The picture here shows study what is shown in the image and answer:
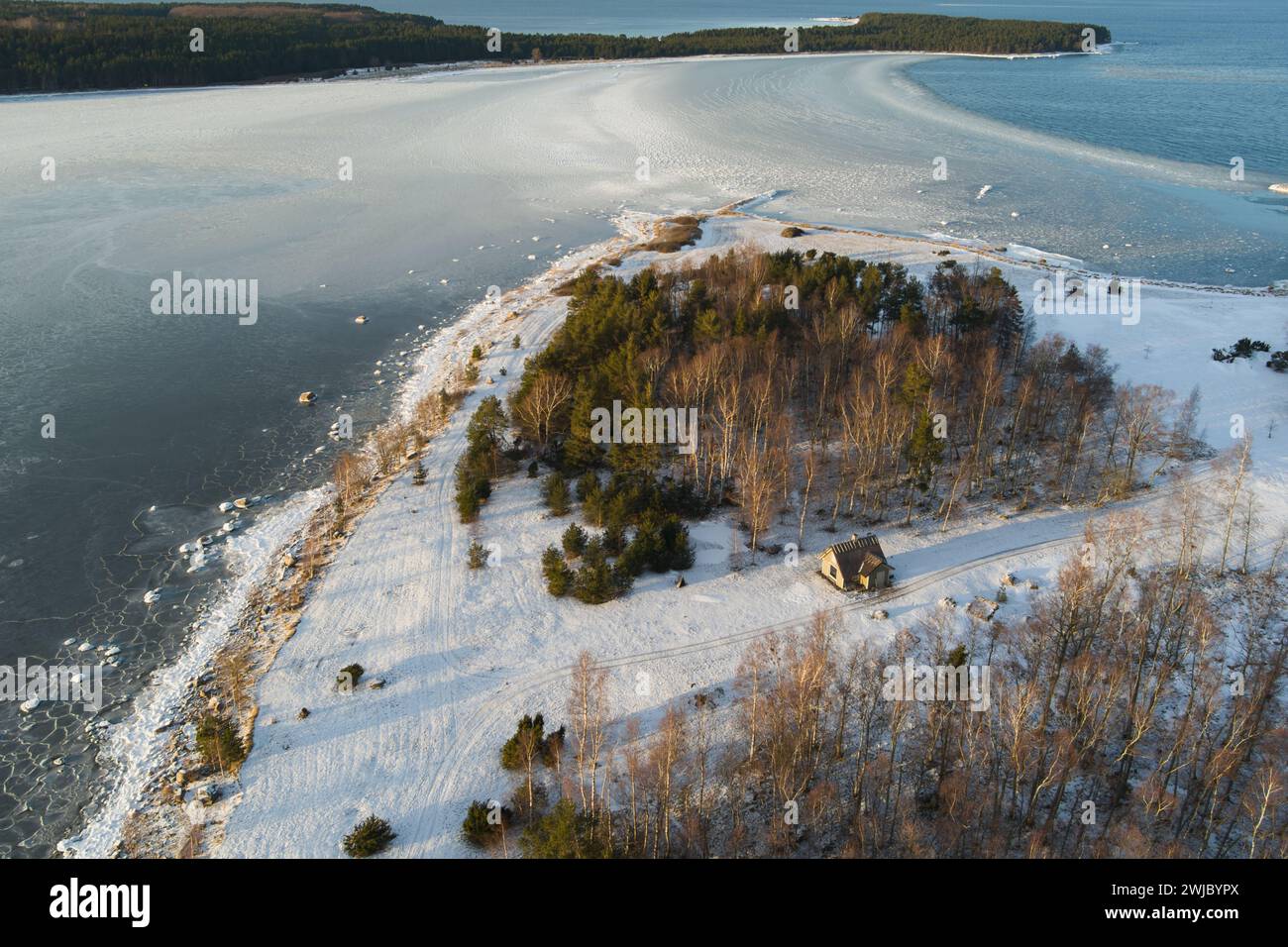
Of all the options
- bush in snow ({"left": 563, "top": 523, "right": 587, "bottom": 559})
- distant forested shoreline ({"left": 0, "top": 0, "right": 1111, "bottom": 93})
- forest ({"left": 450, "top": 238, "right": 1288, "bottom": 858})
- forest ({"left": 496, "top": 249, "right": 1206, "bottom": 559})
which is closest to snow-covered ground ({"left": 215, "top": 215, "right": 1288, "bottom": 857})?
forest ({"left": 450, "top": 238, "right": 1288, "bottom": 858})

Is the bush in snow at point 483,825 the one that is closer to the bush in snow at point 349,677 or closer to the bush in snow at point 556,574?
the bush in snow at point 349,677

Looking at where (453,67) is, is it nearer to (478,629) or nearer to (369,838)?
(478,629)

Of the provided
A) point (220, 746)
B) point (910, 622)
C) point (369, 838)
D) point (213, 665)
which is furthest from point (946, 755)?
point (213, 665)

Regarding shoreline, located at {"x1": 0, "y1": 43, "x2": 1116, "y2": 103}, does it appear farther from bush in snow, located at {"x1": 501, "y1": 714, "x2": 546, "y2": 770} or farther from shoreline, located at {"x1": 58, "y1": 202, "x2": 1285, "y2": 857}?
bush in snow, located at {"x1": 501, "y1": 714, "x2": 546, "y2": 770}
